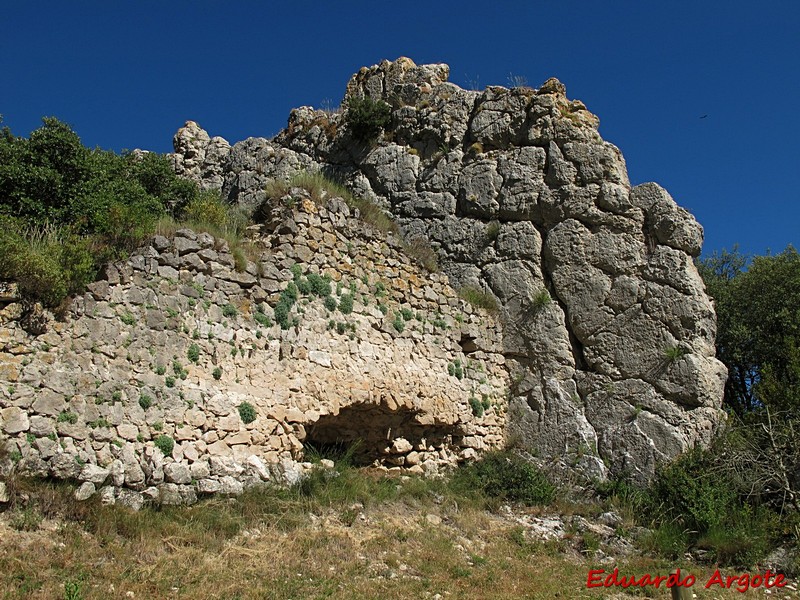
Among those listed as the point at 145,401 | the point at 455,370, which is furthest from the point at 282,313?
the point at 455,370

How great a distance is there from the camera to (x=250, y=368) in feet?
31.0

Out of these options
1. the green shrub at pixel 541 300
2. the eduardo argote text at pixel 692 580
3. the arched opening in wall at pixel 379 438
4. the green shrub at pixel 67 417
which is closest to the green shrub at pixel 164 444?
the green shrub at pixel 67 417

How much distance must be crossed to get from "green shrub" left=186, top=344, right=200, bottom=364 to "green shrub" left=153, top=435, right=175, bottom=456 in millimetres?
1118

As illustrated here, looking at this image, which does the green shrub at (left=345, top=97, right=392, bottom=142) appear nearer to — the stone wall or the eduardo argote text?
the stone wall

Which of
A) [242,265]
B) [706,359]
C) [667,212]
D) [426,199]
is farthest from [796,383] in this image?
[242,265]

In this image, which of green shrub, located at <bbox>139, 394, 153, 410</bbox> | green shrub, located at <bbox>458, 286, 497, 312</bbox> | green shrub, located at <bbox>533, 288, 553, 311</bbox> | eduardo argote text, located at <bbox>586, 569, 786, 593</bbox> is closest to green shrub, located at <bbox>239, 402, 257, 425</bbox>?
green shrub, located at <bbox>139, 394, 153, 410</bbox>

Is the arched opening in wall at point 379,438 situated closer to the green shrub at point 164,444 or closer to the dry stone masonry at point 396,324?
the dry stone masonry at point 396,324

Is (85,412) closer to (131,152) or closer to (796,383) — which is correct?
(131,152)

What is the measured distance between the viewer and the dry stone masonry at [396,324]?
26.6 feet

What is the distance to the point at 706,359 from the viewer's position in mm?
12039

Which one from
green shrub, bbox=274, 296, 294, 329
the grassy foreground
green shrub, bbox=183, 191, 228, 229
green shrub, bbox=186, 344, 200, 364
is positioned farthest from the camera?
green shrub, bbox=183, 191, 228, 229

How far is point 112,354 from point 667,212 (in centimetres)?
1003

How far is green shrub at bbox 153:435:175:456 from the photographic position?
8195 mm

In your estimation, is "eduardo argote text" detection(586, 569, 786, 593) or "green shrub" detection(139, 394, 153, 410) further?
"eduardo argote text" detection(586, 569, 786, 593)
